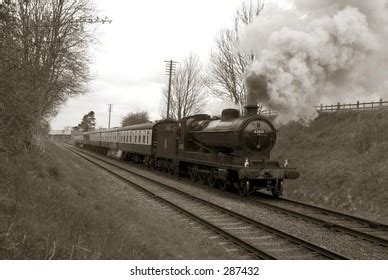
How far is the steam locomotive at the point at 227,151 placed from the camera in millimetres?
13680

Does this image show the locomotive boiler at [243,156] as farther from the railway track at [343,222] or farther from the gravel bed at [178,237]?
the gravel bed at [178,237]

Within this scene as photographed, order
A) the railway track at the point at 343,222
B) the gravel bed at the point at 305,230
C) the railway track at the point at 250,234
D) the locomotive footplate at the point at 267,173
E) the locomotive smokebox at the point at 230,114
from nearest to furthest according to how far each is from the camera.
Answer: the railway track at the point at 250,234, the gravel bed at the point at 305,230, the railway track at the point at 343,222, the locomotive footplate at the point at 267,173, the locomotive smokebox at the point at 230,114

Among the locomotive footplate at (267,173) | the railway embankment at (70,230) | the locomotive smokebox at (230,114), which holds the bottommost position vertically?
the railway embankment at (70,230)

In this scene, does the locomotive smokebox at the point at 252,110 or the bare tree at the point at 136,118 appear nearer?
the locomotive smokebox at the point at 252,110

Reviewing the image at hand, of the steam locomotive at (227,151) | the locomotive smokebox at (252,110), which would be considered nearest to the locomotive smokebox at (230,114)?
the steam locomotive at (227,151)

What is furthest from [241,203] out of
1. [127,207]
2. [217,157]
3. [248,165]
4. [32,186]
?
[32,186]

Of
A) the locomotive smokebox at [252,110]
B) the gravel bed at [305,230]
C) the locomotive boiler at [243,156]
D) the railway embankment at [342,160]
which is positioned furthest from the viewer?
the locomotive smokebox at [252,110]

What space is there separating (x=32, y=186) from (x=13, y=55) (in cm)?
296

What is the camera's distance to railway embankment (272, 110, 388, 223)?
1388 cm

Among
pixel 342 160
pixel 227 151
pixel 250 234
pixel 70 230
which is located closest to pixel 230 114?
pixel 227 151

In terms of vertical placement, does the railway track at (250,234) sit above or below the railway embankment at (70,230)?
below

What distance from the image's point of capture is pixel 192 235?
8.52 m

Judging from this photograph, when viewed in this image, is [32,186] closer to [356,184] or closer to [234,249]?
[234,249]

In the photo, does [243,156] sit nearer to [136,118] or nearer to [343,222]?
[343,222]
